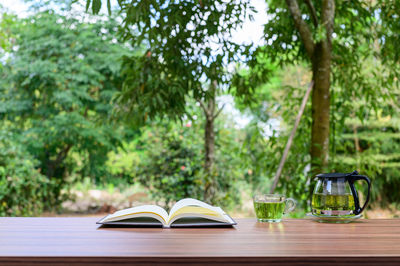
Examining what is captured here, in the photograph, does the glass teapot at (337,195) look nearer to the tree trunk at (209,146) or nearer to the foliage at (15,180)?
the tree trunk at (209,146)

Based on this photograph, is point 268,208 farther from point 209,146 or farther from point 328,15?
point 209,146

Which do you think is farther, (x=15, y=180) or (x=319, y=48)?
(x=15, y=180)

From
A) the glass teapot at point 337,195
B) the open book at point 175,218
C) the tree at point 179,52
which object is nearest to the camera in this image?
the open book at point 175,218

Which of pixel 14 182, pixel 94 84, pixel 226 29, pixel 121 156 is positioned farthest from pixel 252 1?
pixel 121 156

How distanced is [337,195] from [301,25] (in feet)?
4.01

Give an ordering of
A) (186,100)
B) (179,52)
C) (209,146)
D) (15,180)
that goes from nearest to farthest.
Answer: (179,52)
(209,146)
(15,180)
(186,100)

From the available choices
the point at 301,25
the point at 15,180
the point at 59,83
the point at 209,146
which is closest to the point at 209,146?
the point at 209,146

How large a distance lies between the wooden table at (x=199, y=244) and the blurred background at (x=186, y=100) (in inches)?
30.0

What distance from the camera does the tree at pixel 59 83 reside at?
5.80 meters

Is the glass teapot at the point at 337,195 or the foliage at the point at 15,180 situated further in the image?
the foliage at the point at 15,180

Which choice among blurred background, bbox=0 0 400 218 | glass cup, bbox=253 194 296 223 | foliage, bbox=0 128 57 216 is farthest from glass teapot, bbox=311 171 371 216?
foliage, bbox=0 128 57 216

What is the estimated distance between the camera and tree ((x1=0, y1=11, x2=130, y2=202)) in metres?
5.80

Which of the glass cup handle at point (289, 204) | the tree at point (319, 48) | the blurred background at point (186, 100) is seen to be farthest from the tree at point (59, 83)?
the glass cup handle at point (289, 204)

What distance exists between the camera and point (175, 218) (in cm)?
121
